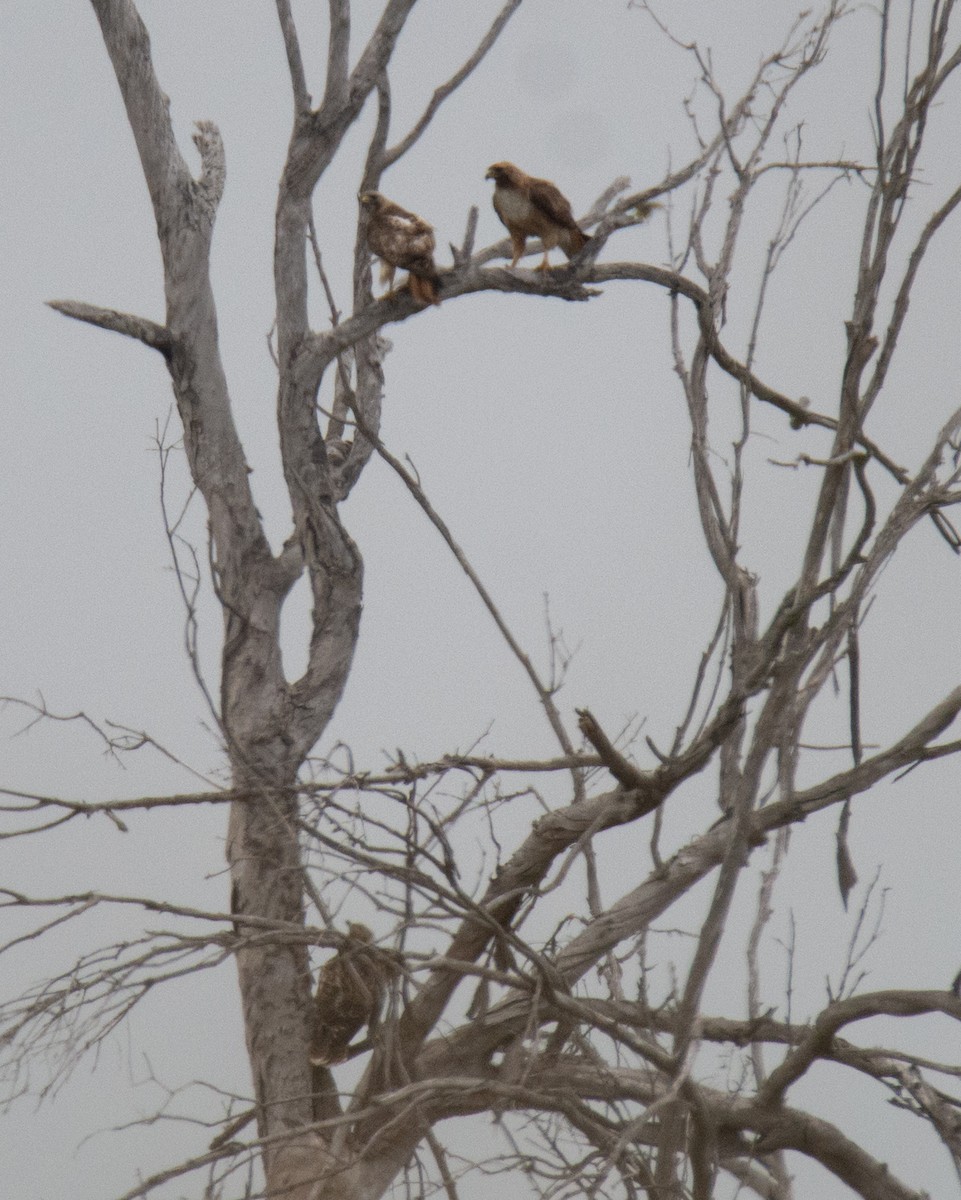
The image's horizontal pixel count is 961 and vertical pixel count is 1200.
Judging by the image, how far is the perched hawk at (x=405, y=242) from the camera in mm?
2670

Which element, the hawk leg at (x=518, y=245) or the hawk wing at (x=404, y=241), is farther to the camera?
the hawk leg at (x=518, y=245)

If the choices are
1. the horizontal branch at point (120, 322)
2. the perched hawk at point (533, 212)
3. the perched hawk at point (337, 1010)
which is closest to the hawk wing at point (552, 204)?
the perched hawk at point (533, 212)

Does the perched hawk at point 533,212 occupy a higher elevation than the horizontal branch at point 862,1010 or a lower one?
higher

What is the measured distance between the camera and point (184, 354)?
2912mm

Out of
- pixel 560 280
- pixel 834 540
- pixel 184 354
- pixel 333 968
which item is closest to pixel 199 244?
pixel 184 354

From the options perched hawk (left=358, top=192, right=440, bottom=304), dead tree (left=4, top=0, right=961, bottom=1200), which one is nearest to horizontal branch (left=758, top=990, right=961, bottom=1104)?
dead tree (left=4, top=0, right=961, bottom=1200)

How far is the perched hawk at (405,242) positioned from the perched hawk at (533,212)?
0.24 metres

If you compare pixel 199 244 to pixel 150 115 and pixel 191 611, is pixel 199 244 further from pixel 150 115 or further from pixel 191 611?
pixel 191 611

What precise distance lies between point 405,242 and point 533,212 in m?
0.32

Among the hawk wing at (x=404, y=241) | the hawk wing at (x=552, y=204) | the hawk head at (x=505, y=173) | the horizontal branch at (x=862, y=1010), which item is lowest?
the horizontal branch at (x=862, y=1010)

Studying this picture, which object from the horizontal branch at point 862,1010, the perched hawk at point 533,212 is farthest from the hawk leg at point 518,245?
the horizontal branch at point 862,1010

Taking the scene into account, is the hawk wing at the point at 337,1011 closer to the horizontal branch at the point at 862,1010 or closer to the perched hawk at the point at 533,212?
the horizontal branch at the point at 862,1010

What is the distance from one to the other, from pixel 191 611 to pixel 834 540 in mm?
1210

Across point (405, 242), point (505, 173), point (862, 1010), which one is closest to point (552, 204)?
point (505, 173)
